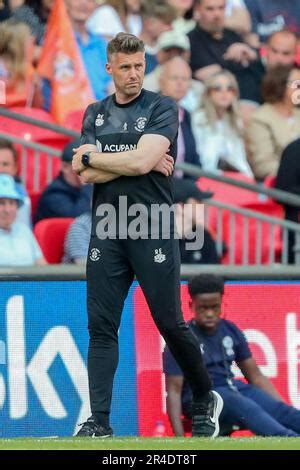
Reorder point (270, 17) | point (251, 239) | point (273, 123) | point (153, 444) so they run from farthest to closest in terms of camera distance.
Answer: point (270, 17)
point (273, 123)
point (251, 239)
point (153, 444)

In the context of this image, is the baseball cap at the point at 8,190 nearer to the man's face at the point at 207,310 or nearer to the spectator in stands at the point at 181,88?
the man's face at the point at 207,310

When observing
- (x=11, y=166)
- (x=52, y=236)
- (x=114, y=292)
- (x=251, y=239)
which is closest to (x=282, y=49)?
(x=251, y=239)

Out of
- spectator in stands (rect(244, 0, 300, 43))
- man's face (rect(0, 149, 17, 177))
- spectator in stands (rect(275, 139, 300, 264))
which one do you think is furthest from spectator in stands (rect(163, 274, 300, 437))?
spectator in stands (rect(244, 0, 300, 43))

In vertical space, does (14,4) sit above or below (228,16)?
below

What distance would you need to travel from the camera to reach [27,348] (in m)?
8.80

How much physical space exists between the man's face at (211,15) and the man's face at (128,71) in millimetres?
6310

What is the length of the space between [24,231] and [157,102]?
3.19 m

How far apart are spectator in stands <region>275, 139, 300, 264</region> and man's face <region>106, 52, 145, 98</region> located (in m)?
3.93

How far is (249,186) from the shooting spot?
11.2 metres

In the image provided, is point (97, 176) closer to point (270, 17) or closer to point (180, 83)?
point (180, 83)

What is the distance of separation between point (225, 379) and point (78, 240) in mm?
2068

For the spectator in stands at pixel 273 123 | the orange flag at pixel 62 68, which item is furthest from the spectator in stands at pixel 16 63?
the spectator in stands at pixel 273 123
